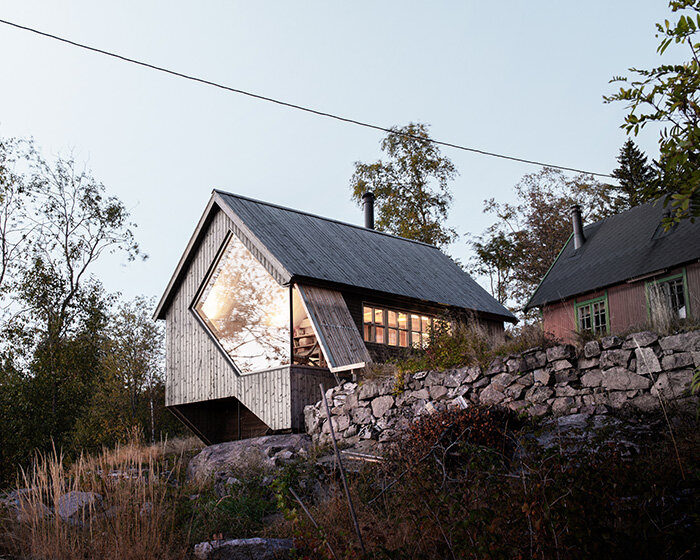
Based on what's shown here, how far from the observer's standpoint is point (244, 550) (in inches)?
223

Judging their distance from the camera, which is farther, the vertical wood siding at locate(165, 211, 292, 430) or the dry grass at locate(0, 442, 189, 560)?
the vertical wood siding at locate(165, 211, 292, 430)

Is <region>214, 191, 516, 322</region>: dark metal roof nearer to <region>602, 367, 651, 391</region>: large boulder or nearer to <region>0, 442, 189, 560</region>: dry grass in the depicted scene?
<region>602, 367, 651, 391</region>: large boulder

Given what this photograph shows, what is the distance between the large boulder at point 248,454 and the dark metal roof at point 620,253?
9215mm

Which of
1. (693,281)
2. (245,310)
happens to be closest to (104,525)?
(245,310)

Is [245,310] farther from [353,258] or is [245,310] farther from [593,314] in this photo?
[593,314]

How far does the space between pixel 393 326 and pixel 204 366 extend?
14.9ft

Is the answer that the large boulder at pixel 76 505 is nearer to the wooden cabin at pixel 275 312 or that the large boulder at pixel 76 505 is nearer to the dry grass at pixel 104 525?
the dry grass at pixel 104 525

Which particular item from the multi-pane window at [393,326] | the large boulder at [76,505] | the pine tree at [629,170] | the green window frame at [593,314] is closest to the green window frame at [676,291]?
the green window frame at [593,314]

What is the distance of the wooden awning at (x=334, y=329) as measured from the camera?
1289cm

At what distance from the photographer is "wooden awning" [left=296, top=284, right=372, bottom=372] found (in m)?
12.9

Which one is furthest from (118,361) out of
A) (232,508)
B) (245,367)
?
(232,508)

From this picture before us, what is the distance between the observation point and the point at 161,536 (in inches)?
244

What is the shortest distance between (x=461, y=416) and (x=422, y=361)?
9.32 ft

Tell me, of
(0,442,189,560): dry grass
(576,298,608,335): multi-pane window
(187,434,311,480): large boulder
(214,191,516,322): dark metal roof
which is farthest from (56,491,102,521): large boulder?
(576,298,608,335): multi-pane window
